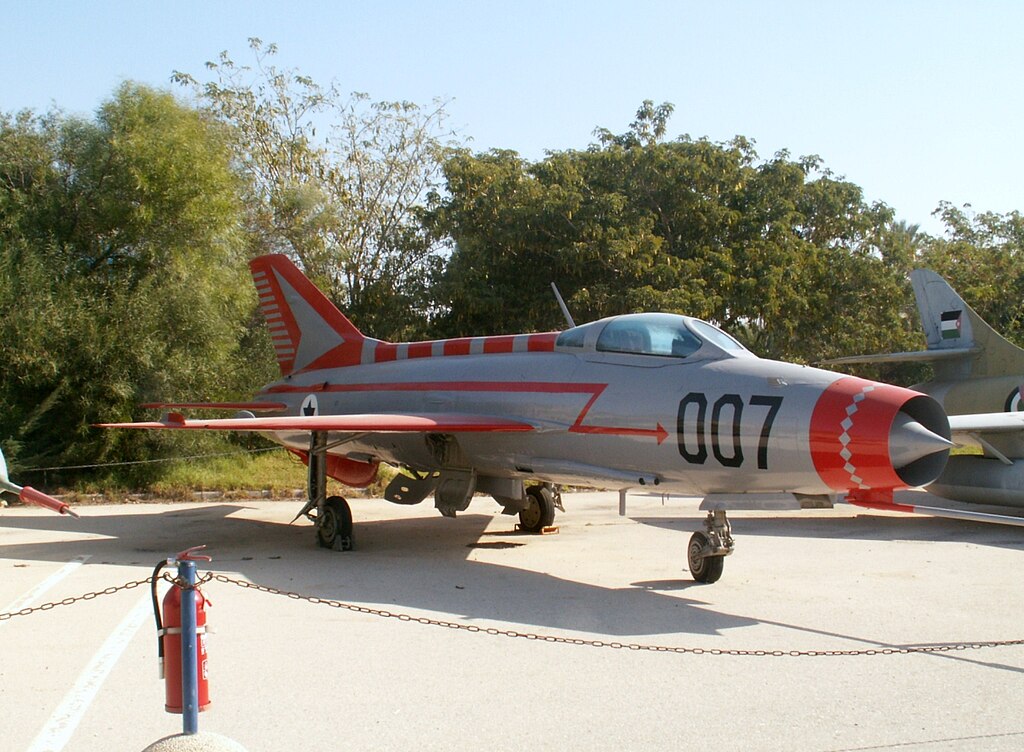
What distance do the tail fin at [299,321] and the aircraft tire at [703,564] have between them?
5770 mm

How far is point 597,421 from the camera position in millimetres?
8586

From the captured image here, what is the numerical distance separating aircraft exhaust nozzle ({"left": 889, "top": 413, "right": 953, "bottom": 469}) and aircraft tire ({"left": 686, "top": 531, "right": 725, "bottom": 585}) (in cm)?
195

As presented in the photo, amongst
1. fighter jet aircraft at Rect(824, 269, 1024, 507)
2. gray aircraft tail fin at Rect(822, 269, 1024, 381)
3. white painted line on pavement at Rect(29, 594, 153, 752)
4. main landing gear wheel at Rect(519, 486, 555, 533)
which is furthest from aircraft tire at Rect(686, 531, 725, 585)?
gray aircraft tail fin at Rect(822, 269, 1024, 381)

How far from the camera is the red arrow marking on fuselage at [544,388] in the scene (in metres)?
8.27

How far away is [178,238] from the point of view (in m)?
18.1

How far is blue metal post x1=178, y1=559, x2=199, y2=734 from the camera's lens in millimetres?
3705

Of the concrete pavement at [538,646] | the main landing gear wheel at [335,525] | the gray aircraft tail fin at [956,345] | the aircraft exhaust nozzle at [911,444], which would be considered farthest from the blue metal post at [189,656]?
the gray aircraft tail fin at [956,345]

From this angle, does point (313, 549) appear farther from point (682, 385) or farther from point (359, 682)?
point (359, 682)

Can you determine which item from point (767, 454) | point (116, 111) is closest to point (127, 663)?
point (767, 454)

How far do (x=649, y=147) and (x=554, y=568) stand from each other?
1681cm

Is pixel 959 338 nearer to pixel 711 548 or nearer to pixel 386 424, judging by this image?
pixel 711 548

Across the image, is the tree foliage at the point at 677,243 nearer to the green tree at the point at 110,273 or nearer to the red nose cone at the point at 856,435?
the green tree at the point at 110,273

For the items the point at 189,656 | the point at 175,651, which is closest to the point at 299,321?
the point at 175,651

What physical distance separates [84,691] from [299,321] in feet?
27.1
